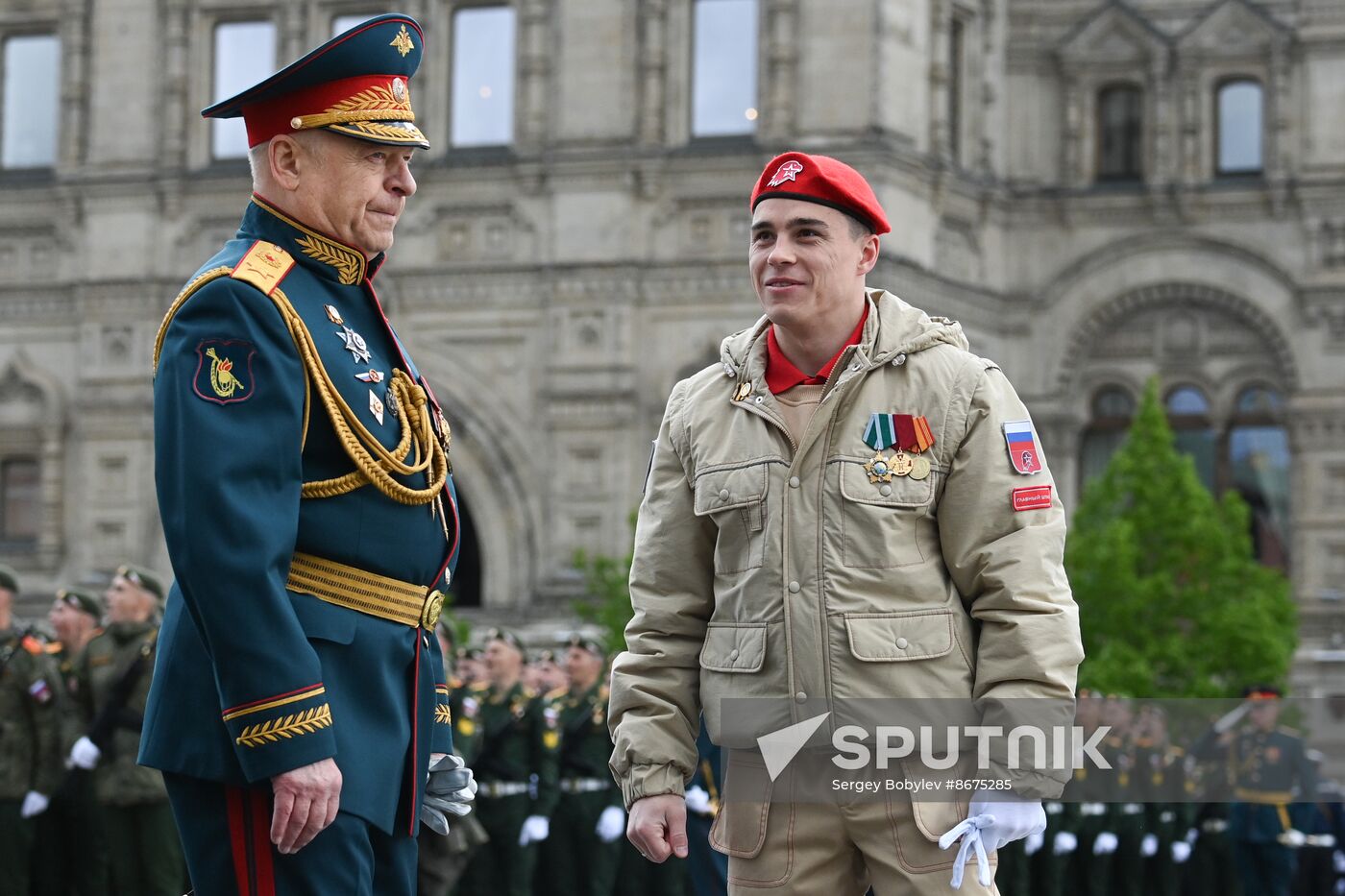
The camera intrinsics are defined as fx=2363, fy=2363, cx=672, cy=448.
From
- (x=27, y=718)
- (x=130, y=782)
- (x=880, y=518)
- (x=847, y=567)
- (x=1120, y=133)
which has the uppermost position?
(x=1120, y=133)

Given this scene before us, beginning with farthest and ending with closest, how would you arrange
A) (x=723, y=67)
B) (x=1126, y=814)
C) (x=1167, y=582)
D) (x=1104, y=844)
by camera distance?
(x=723, y=67), (x=1167, y=582), (x=1126, y=814), (x=1104, y=844)

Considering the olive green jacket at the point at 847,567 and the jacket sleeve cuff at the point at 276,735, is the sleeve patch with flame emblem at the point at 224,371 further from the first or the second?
the olive green jacket at the point at 847,567

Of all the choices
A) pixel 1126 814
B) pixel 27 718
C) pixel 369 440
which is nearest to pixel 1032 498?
pixel 369 440

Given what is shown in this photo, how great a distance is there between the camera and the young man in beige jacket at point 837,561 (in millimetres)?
5500

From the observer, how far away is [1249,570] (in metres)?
29.3

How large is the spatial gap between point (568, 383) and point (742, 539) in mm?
26297

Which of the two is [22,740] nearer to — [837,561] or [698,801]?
[698,801]

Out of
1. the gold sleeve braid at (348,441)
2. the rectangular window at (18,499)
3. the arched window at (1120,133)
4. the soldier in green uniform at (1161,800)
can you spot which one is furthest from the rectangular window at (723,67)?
the gold sleeve braid at (348,441)

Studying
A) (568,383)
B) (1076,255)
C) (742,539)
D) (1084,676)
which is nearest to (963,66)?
(1076,255)

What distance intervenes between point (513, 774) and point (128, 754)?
12.1 feet

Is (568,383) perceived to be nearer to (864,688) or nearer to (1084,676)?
(1084,676)

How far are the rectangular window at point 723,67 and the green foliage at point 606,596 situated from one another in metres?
5.97

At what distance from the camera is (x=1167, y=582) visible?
93.1ft

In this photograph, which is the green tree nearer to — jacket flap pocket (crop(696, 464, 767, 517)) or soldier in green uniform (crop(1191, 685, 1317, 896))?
soldier in green uniform (crop(1191, 685, 1317, 896))
